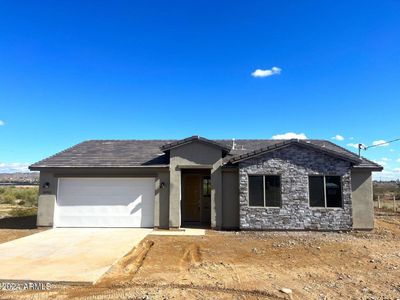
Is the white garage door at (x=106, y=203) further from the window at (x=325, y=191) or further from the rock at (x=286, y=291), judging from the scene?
the rock at (x=286, y=291)

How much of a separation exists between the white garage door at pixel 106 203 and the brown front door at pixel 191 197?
1.96 metres

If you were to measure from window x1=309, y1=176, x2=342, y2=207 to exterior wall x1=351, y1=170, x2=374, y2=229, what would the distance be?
93 cm

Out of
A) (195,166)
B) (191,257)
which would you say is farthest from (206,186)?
(191,257)

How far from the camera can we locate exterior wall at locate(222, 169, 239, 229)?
1430 centimetres

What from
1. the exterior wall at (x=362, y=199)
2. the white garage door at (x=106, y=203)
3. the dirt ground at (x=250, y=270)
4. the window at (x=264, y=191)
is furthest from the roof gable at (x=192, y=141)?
the exterior wall at (x=362, y=199)

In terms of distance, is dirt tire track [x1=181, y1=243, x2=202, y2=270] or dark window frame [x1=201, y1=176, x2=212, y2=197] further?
dark window frame [x1=201, y1=176, x2=212, y2=197]

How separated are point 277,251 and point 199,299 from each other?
4860 millimetres

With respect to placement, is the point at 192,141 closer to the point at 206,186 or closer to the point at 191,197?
the point at 206,186

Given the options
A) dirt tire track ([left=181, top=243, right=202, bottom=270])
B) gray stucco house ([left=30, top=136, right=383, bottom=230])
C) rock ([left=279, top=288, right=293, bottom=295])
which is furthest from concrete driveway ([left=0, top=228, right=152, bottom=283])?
rock ([left=279, top=288, right=293, bottom=295])

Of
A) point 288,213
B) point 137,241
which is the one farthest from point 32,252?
point 288,213

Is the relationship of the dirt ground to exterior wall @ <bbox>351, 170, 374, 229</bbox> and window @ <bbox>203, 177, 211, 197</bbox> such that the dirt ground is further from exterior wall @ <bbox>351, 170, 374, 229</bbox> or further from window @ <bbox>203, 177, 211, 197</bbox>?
window @ <bbox>203, 177, 211, 197</bbox>

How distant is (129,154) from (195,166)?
12.5 ft

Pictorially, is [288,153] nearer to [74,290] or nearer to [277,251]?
[277,251]

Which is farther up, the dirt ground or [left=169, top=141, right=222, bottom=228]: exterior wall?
[left=169, top=141, right=222, bottom=228]: exterior wall
